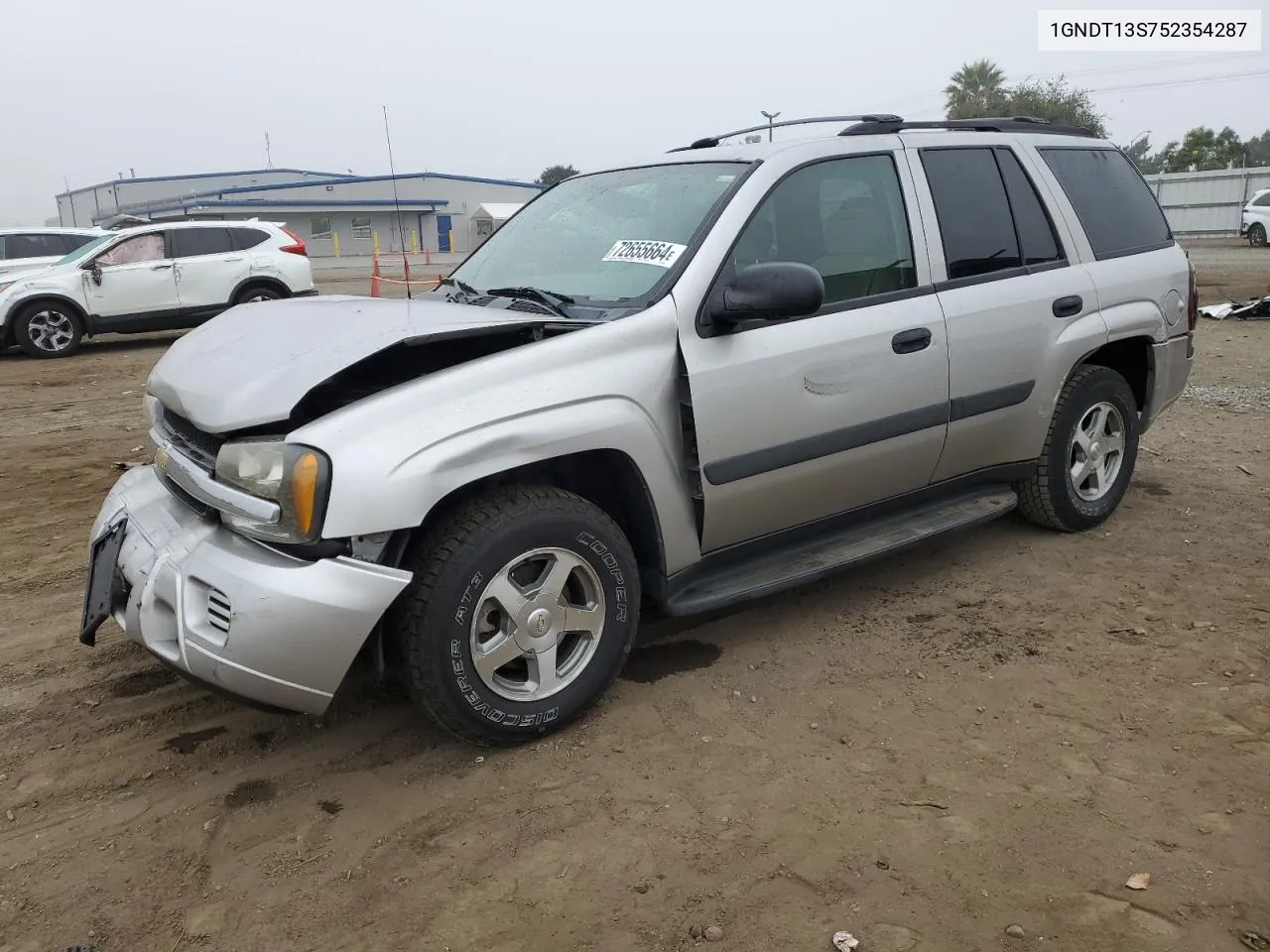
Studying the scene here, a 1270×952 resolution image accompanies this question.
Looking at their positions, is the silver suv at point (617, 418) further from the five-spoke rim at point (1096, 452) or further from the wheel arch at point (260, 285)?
the wheel arch at point (260, 285)

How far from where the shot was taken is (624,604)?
9.93ft

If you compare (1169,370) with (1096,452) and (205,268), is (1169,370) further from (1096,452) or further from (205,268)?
(205,268)

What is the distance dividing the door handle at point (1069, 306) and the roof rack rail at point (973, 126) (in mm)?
836

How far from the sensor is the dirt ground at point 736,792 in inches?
88.1

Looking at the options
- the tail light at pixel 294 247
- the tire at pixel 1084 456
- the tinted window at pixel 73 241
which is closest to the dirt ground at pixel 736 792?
the tire at pixel 1084 456

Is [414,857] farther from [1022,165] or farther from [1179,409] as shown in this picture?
[1179,409]

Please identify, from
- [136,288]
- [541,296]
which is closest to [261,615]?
[541,296]

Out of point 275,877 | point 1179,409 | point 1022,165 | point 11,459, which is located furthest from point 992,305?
point 11,459

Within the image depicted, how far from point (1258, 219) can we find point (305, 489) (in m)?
28.4

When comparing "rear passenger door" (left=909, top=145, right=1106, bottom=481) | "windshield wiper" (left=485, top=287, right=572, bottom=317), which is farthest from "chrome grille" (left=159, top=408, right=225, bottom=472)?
"rear passenger door" (left=909, top=145, right=1106, bottom=481)

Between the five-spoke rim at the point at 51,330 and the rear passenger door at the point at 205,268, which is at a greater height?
the rear passenger door at the point at 205,268

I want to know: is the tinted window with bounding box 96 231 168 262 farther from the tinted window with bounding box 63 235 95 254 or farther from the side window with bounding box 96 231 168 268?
the tinted window with bounding box 63 235 95 254

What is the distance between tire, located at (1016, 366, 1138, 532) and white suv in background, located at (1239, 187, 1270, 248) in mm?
24593

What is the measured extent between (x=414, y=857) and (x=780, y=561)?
1646 mm
